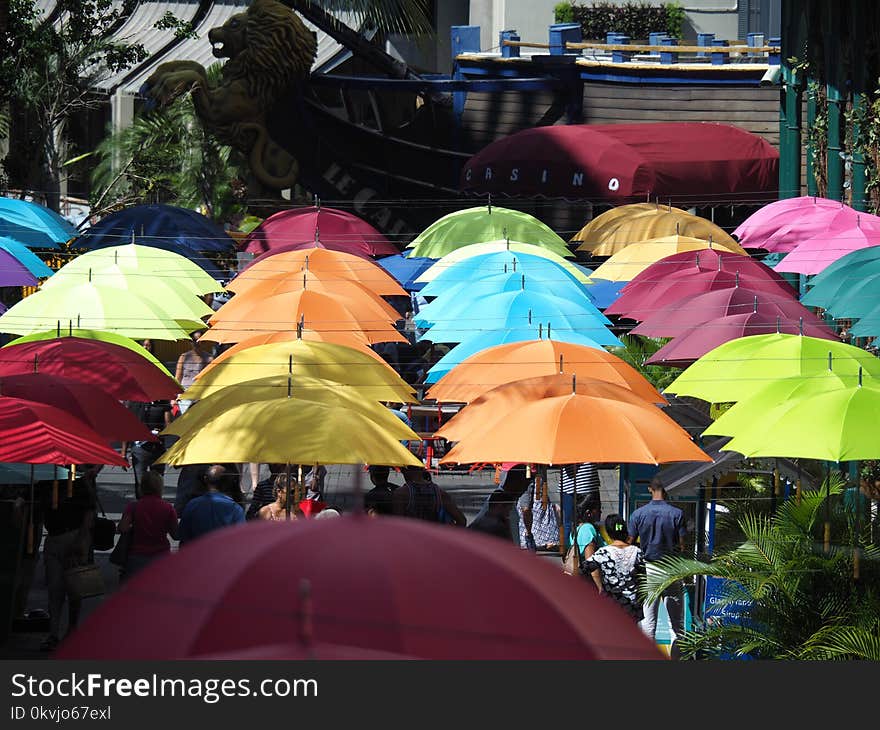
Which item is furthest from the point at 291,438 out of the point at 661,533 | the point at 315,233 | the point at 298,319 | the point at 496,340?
the point at 315,233

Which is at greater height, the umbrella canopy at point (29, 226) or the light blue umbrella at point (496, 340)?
the umbrella canopy at point (29, 226)

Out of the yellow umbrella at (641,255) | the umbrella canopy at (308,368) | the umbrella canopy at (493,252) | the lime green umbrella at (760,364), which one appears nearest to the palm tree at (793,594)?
the lime green umbrella at (760,364)

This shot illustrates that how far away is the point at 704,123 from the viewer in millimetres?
31625

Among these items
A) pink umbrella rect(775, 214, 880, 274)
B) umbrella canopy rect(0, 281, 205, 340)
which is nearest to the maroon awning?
pink umbrella rect(775, 214, 880, 274)

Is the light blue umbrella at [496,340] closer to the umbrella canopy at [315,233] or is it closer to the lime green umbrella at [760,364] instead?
the lime green umbrella at [760,364]

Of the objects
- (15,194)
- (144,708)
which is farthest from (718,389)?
(15,194)

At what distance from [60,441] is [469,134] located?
24252 mm

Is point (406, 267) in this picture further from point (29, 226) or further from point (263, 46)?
point (263, 46)

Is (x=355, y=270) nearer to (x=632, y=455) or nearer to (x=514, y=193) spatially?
(x=632, y=455)

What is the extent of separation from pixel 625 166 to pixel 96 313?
1454cm

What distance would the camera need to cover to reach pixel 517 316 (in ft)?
52.3

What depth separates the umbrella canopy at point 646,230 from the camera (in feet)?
71.7

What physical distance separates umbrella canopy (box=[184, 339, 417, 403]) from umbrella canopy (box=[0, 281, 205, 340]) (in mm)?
2647

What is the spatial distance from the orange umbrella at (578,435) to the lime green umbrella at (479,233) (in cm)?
1009
